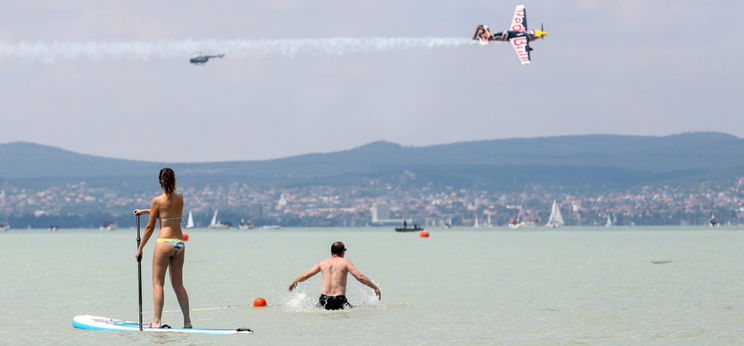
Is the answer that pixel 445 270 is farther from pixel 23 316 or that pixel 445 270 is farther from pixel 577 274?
pixel 23 316

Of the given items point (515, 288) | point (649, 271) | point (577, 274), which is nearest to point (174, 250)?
point (515, 288)

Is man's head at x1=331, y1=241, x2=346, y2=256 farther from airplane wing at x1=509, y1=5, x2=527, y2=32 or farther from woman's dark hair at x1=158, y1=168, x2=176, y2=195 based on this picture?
airplane wing at x1=509, y1=5, x2=527, y2=32

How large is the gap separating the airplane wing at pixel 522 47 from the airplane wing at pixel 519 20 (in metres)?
1.76

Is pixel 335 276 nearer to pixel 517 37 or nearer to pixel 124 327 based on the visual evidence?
pixel 124 327

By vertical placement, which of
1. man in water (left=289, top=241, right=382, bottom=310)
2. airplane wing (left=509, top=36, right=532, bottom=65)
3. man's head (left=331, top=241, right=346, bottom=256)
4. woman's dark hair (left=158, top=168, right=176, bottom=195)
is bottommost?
man in water (left=289, top=241, right=382, bottom=310)

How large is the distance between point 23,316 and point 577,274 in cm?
3482

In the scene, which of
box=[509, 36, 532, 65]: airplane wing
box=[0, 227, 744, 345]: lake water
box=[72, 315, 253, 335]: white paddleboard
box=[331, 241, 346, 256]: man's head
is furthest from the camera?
box=[509, 36, 532, 65]: airplane wing

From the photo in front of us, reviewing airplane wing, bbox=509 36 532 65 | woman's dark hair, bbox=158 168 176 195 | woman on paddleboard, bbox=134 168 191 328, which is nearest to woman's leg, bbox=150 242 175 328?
woman on paddleboard, bbox=134 168 191 328

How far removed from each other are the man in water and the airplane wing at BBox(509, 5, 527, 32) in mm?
64205

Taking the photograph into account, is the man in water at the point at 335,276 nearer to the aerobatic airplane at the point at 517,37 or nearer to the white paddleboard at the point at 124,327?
the white paddleboard at the point at 124,327

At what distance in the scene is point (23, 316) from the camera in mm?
37031

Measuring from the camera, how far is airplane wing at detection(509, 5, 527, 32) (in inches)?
3870

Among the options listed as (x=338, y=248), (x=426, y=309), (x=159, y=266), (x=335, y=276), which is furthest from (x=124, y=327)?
(x=426, y=309)

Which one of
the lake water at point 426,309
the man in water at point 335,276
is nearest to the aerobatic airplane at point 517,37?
the lake water at point 426,309
